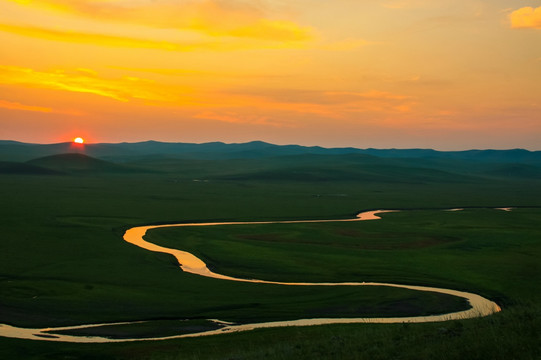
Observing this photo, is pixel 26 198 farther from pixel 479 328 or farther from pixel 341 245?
pixel 479 328

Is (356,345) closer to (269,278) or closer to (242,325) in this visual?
(242,325)

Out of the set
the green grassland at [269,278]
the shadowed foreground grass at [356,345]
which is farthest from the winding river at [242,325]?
the shadowed foreground grass at [356,345]

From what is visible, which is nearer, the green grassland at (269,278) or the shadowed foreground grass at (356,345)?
the shadowed foreground grass at (356,345)

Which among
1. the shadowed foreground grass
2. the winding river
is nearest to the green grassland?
the shadowed foreground grass

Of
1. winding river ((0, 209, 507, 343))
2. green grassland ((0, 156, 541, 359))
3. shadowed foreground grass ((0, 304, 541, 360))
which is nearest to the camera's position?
shadowed foreground grass ((0, 304, 541, 360))

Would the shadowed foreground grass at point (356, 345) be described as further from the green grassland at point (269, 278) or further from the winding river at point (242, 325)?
the winding river at point (242, 325)

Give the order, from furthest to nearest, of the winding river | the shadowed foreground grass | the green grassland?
the winding river, the green grassland, the shadowed foreground grass

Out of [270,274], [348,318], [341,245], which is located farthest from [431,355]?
[341,245]

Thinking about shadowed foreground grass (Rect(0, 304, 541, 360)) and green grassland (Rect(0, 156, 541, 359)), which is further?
green grassland (Rect(0, 156, 541, 359))

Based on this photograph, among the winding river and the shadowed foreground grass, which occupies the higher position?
the shadowed foreground grass

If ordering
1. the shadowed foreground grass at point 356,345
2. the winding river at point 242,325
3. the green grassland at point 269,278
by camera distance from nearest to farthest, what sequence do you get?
the shadowed foreground grass at point 356,345
the green grassland at point 269,278
the winding river at point 242,325

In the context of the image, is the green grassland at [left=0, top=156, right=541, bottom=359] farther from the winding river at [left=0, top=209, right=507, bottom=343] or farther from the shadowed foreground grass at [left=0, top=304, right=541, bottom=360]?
the winding river at [left=0, top=209, right=507, bottom=343]
